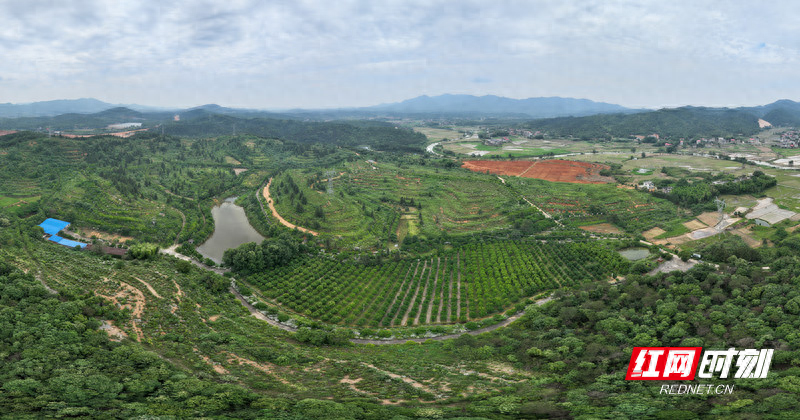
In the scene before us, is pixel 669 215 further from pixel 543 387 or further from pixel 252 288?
pixel 252 288

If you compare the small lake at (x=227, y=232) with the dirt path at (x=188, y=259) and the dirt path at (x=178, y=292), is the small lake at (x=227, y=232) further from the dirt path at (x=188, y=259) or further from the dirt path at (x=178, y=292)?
the dirt path at (x=178, y=292)

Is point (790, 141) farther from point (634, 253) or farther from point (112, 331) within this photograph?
point (112, 331)

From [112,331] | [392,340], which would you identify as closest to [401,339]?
[392,340]

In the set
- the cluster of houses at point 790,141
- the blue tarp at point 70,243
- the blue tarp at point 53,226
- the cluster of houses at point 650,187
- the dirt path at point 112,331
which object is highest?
the cluster of houses at point 790,141

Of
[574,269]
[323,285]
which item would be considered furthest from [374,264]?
[574,269]

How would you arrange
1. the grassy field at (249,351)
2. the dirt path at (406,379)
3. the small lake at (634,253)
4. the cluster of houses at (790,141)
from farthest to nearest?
1. the cluster of houses at (790,141)
2. the small lake at (634,253)
3. the dirt path at (406,379)
4. the grassy field at (249,351)

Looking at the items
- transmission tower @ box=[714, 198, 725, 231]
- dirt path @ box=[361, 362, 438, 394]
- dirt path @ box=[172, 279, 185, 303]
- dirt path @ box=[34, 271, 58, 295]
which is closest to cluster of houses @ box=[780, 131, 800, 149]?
transmission tower @ box=[714, 198, 725, 231]

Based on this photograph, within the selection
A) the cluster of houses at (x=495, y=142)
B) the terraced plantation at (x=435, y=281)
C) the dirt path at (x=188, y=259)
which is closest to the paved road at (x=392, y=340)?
the terraced plantation at (x=435, y=281)
